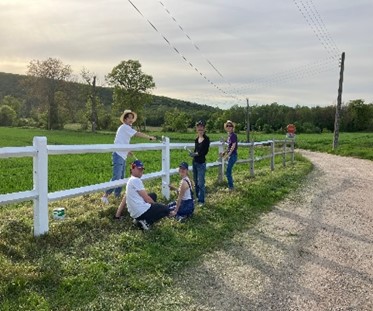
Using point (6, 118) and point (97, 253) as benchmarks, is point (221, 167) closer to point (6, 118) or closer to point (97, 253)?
point (97, 253)

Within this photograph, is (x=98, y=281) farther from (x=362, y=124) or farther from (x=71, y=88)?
(x=362, y=124)

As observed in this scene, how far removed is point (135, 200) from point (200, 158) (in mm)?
2941

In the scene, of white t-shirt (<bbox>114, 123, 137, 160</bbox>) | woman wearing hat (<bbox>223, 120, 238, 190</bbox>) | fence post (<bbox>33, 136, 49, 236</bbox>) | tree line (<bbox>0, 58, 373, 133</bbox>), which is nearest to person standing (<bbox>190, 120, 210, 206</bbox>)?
white t-shirt (<bbox>114, 123, 137, 160</bbox>)

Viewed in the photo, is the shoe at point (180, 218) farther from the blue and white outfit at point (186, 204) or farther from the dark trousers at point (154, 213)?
the dark trousers at point (154, 213)

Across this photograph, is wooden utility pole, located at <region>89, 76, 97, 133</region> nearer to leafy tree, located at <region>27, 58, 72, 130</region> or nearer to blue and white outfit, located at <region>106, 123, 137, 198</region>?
leafy tree, located at <region>27, 58, 72, 130</region>

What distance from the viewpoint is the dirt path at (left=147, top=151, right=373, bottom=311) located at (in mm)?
5039

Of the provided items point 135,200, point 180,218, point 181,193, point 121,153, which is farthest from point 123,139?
point 135,200

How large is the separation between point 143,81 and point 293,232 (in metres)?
66.4

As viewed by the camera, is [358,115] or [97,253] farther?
[358,115]

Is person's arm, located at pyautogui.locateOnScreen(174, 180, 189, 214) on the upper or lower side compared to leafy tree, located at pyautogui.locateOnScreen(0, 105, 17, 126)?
upper

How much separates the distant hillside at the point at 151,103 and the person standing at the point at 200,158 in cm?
6437

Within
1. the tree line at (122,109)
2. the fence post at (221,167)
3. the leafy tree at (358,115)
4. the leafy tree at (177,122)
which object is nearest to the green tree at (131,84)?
the tree line at (122,109)

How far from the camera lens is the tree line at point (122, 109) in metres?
70.9

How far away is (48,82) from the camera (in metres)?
70.8
